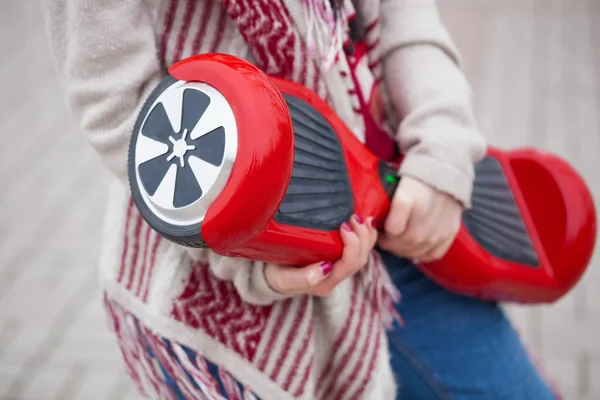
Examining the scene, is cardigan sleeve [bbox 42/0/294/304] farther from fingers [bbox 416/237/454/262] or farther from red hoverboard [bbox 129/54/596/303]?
fingers [bbox 416/237/454/262]

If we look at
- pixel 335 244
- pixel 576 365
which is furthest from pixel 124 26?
pixel 576 365

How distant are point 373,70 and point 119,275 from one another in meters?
0.42

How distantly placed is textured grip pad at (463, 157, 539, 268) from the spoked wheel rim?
468 millimetres

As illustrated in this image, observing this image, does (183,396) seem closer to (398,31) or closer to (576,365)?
(398,31)

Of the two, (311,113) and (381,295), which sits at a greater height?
(311,113)

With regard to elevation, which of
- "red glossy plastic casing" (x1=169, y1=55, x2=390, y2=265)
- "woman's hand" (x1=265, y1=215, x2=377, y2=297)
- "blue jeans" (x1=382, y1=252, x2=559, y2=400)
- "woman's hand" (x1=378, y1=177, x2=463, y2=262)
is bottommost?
"blue jeans" (x1=382, y1=252, x2=559, y2=400)

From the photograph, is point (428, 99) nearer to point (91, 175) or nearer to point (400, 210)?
point (400, 210)

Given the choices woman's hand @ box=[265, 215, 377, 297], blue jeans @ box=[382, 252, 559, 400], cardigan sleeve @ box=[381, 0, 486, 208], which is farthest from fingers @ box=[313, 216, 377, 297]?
blue jeans @ box=[382, 252, 559, 400]

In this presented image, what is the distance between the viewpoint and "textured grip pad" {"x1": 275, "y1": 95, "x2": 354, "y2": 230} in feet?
1.99

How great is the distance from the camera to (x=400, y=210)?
28.0 inches

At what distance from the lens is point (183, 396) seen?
75 centimetres

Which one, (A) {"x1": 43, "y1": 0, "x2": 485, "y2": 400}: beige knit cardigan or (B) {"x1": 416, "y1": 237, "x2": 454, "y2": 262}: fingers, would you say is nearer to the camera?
(A) {"x1": 43, "y1": 0, "x2": 485, "y2": 400}: beige knit cardigan

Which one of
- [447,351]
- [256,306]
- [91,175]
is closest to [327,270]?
[256,306]

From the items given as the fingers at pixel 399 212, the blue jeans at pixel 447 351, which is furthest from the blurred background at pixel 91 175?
the fingers at pixel 399 212
